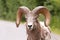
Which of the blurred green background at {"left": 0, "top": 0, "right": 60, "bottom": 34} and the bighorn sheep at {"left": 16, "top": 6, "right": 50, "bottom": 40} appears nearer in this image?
the bighorn sheep at {"left": 16, "top": 6, "right": 50, "bottom": 40}

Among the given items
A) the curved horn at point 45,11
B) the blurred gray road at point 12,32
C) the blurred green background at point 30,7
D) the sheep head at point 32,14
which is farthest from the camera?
the blurred green background at point 30,7

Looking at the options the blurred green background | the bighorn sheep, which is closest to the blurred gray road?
the blurred green background

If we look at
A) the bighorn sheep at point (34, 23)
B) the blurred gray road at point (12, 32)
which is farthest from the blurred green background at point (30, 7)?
the bighorn sheep at point (34, 23)

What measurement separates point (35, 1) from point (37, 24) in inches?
632

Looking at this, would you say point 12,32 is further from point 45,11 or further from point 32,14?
point 32,14

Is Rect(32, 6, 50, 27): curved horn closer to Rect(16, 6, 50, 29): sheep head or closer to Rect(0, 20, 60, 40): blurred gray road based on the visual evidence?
Rect(16, 6, 50, 29): sheep head

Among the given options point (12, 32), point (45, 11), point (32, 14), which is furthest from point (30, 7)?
point (32, 14)

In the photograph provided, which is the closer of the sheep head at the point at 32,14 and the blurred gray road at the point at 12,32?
the sheep head at the point at 32,14

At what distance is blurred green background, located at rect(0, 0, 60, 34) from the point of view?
23064 mm

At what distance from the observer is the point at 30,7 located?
1053 inches

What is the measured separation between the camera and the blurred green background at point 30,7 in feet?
75.7

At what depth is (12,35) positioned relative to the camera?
23.2 m

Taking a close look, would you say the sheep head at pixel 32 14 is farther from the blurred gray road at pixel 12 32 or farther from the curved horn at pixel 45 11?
the blurred gray road at pixel 12 32

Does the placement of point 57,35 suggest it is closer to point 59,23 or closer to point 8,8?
point 59,23
